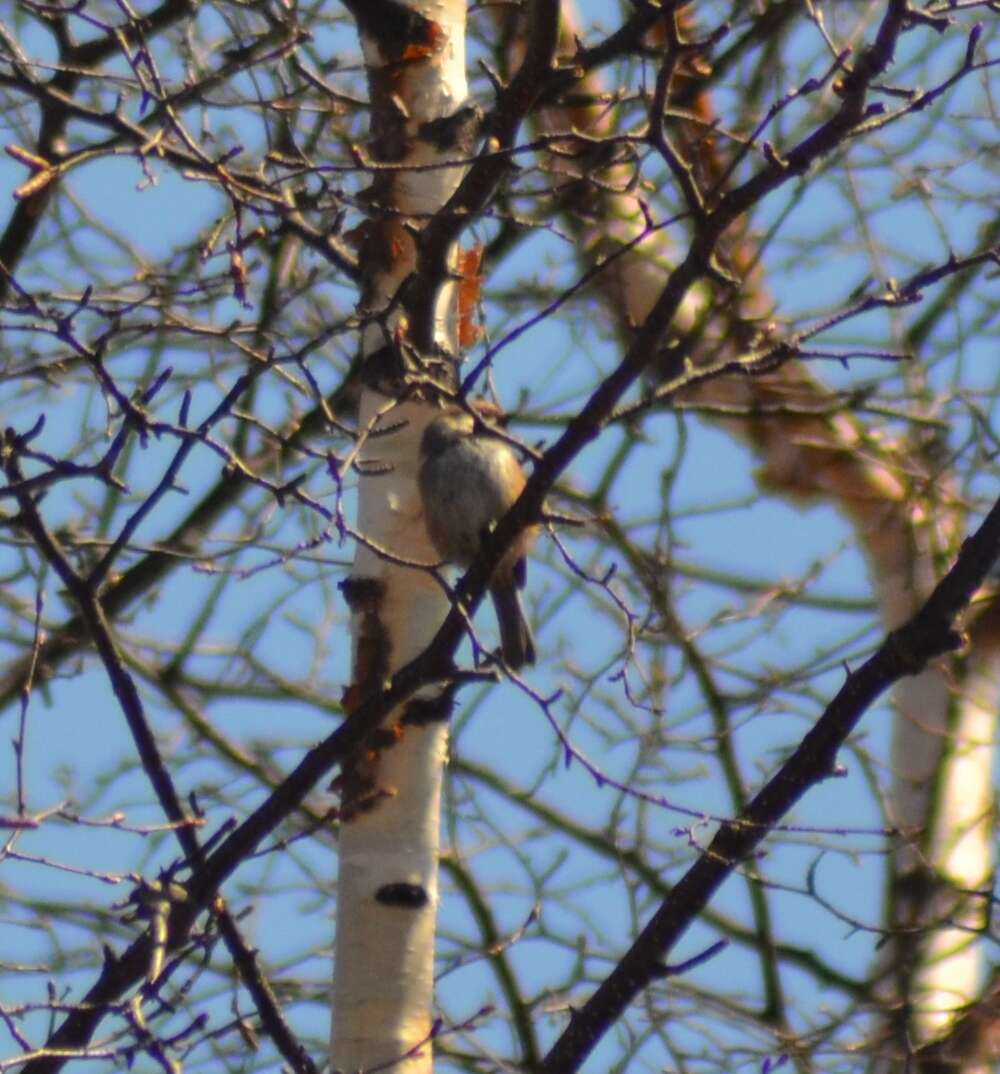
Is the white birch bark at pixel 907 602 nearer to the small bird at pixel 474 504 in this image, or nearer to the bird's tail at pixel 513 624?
the small bird at pixel 474 504

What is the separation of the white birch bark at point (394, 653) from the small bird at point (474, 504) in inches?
12.2

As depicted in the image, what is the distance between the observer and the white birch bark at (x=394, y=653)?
3.24 m

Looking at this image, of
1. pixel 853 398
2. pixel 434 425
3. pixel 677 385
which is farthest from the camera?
pixel 853 398

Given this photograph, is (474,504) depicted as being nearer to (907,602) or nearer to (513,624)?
(513,624)

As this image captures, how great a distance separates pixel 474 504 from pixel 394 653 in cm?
104

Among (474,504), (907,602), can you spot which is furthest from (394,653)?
(907,602)

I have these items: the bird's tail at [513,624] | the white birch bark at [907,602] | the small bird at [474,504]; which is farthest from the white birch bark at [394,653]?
the white birch bark at [907,602]

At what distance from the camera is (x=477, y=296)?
157 inches

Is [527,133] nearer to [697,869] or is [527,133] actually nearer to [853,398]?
[853,398]

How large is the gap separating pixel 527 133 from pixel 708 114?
92cm

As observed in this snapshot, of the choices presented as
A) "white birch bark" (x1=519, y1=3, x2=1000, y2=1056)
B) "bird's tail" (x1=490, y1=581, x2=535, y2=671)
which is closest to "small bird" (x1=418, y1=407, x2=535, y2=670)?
"bird's tail" (x1=490, y1=581, x2=535, y2=671)

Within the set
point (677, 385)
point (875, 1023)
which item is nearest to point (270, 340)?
point (677, 385)

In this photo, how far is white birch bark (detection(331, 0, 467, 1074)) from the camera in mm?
3240

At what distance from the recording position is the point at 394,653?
353 cm
